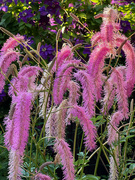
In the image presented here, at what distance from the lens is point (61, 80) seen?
50.8 inches

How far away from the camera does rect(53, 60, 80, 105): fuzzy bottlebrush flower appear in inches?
48.8

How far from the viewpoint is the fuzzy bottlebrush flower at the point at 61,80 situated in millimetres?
1239

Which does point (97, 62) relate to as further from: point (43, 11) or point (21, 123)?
point (43, 11)

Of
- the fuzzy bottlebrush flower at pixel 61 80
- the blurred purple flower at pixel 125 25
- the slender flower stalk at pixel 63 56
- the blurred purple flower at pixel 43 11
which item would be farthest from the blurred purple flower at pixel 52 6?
the fuzzy bottlebrush flower at pixel 61 80

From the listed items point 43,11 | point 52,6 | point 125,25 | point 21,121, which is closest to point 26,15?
point 43,11

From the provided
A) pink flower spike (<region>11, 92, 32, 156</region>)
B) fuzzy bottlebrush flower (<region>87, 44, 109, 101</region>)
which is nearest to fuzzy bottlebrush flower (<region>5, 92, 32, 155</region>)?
pink flower spike (<region>11, 92, 32, 156</region>)

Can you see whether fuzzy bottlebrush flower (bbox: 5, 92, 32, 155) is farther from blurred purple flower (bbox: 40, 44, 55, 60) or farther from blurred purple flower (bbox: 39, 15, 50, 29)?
blurred purple flower (bbox: 39, 15, 50, 29)

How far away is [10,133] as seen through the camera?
3.81ft

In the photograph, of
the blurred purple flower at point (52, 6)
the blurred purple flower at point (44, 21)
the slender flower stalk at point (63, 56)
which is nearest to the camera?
the slender flower stalk at point (63, 56)

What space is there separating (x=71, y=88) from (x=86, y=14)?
2.33 m

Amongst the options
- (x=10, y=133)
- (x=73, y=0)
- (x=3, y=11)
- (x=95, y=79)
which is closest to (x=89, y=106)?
(x=95, y=79)

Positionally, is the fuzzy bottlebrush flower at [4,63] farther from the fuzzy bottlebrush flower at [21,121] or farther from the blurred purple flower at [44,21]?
the blurred purple flower at [44,21]

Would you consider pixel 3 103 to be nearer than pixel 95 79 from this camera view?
No

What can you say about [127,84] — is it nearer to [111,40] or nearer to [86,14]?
[111,40]
